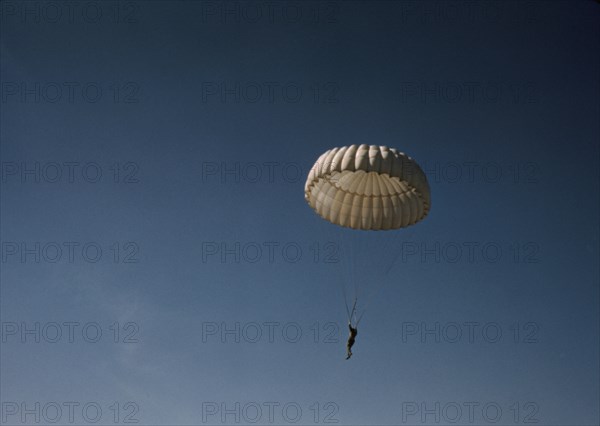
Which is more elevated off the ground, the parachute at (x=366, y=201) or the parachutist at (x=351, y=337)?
the parachute at (x=366, y=201)

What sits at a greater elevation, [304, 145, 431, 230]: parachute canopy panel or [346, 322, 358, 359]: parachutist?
[304, 145, 431, 230]: parachute canopy panel

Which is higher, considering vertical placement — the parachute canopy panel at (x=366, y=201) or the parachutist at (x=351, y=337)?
the parachute canopy panel at (x=366, y=201)

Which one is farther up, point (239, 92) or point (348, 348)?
point (239, 92)

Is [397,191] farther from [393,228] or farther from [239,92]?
[239,92]

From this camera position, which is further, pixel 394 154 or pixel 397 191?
pixel 397 191

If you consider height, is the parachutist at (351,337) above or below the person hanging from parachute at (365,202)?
below

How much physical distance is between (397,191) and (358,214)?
66.5 inches

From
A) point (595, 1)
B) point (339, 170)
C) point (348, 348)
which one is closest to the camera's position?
point (339, 170)

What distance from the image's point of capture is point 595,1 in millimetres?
34844

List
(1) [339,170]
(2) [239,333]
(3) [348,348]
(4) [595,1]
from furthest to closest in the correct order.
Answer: (2) [239,333], (4) [595,1], (3) [348,348], (1) [339,170]

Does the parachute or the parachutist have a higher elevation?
the parachute

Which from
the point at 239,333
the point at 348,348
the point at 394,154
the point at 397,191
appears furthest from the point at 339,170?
the point at 239,333

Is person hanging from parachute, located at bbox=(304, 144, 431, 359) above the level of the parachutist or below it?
above

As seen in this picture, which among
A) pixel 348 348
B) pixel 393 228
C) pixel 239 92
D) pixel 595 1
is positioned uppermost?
pixel 595 1
